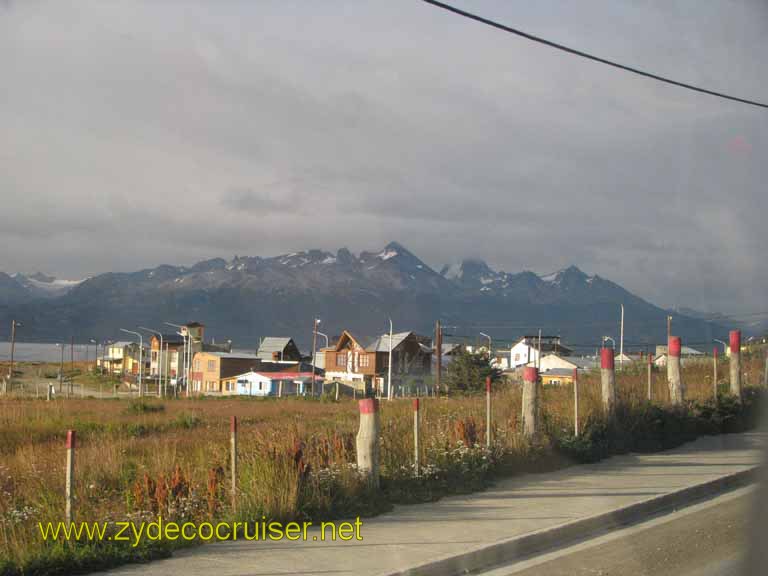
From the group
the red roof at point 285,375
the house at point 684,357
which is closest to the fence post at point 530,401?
the house at point 684,357

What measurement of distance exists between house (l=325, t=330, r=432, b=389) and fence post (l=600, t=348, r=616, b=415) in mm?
63779

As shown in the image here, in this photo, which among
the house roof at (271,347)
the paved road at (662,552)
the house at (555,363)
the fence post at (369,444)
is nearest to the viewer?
the paved road at (662,552)

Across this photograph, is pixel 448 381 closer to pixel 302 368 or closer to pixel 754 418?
pixel 754 418

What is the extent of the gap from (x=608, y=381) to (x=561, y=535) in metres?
7.44

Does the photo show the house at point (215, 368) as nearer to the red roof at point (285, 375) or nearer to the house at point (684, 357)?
the red roof at point (285, 375)

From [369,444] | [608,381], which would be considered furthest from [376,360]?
[369,444]

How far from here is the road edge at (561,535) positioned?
7.68m

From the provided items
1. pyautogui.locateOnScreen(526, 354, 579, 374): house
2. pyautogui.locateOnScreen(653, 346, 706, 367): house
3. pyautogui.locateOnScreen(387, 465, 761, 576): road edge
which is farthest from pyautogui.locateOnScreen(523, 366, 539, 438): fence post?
pyautogui.locateOnScreen(526, 354, 579, 374): house

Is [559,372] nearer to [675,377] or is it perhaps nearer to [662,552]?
[675,377]

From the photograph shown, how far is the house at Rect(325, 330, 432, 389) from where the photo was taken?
273 feet

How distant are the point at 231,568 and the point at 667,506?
6116 millimetres

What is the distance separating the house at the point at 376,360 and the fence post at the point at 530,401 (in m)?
66.0

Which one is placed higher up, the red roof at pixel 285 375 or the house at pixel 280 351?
the house at pixel 280 351

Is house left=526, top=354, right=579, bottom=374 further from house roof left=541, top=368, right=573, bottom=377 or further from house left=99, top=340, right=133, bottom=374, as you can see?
house left=99, top=340, right=133, bottom=374
